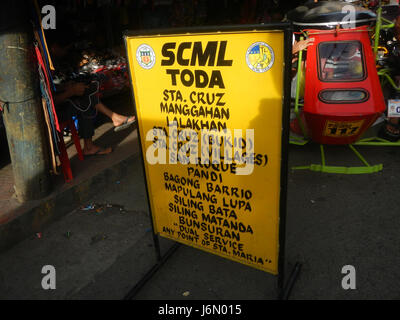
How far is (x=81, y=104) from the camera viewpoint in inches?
189

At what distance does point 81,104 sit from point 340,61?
349 cm

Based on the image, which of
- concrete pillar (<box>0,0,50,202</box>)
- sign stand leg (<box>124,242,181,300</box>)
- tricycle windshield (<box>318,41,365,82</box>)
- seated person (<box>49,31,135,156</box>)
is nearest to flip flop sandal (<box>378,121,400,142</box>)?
tricycle windshield (<box>318,41,365,82</box>)

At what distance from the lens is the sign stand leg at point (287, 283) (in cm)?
251

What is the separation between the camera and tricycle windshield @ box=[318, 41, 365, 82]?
14.8 ft

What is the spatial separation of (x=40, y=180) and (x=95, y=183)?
764 millimetres

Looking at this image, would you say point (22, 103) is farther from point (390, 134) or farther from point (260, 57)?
point (390, 134)

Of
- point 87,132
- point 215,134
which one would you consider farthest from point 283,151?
point 87,132

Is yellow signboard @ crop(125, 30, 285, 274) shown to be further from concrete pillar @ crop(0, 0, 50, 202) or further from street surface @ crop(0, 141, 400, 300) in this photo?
concrete pillar @ crop(0, 0, 50, 202)

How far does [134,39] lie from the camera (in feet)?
8.05

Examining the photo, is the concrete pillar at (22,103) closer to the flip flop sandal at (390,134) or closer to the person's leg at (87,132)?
the person's leg at (87,132)

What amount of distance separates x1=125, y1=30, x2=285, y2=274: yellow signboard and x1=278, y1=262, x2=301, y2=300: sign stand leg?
130mm

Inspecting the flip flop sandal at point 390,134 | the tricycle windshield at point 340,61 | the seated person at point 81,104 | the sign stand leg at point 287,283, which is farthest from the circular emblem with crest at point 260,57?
the flip flop sandal at point 390,134
